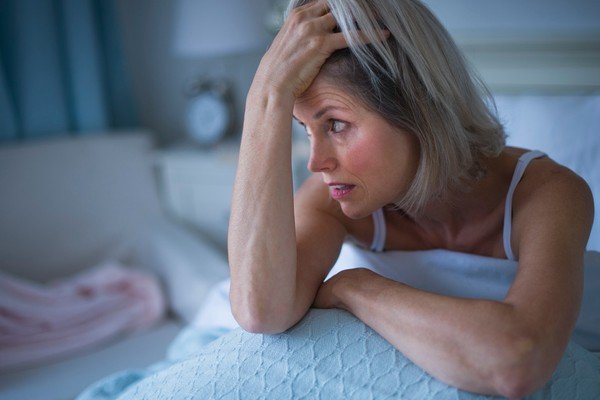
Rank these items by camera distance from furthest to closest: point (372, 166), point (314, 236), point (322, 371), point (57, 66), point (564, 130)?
1. point (57, 66)
2. point (564, 130)
3. point (314, 236)
4. point (372, 166)
5. point (322, 371)

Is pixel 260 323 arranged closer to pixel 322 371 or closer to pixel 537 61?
pixel 322 371

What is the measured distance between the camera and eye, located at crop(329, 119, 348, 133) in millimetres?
877

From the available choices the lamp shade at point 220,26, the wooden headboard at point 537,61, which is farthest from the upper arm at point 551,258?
the lamp shade at point 220,26

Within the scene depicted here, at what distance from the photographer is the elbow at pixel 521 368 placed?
670 millimetres

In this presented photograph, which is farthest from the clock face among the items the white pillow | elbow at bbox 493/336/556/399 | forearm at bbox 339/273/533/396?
elbow at bbox 493/336/556/399

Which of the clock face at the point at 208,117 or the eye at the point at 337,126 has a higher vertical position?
the eye at the point at 337,126

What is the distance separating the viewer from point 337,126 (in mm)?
885

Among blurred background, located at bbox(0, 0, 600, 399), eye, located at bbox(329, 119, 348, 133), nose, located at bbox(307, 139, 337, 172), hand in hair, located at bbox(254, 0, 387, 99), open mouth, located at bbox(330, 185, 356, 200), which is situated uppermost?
hand in hair, located at bbox(254, 0, 387, 99)

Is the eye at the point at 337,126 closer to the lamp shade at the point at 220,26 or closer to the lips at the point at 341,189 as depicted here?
the lips at the point at 341,189

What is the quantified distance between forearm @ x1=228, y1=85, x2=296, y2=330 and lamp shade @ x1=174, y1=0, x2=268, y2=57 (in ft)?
4.71

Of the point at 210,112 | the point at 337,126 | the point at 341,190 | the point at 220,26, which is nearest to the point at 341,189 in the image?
the point at 341,190

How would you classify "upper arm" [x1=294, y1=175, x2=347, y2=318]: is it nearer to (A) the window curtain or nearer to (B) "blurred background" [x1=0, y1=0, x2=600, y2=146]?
(B) "blurred background" [x1=0, y1=0, x2=600, y2=146]

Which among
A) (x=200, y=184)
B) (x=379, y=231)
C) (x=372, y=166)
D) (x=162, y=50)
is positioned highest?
(x=372, y=166)

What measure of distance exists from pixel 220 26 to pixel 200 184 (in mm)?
664
